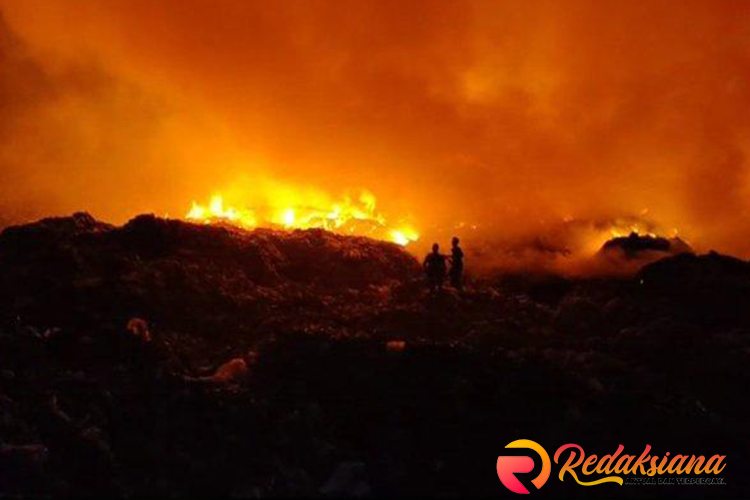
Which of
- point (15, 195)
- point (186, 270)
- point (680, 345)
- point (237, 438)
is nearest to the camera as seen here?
point (237, 438)

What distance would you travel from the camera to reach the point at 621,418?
21266 millimetres

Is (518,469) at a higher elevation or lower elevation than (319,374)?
lower

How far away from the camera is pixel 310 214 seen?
1903 inches

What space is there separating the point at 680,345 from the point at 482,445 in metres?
8.87

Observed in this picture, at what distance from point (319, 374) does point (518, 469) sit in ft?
19.7

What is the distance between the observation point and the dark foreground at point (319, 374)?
63.9ft

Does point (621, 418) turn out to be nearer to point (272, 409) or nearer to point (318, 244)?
point (272, 409)

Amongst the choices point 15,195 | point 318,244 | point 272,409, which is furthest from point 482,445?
point 15,195

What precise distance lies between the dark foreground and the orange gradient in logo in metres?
0.24

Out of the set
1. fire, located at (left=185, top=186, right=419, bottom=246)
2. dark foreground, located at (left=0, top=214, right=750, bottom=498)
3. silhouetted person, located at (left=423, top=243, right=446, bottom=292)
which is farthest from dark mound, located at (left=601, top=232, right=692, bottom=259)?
silhouetted person, located at (left=423, top=243, right=446, bottom=292)

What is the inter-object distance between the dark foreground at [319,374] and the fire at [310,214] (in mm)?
13105
